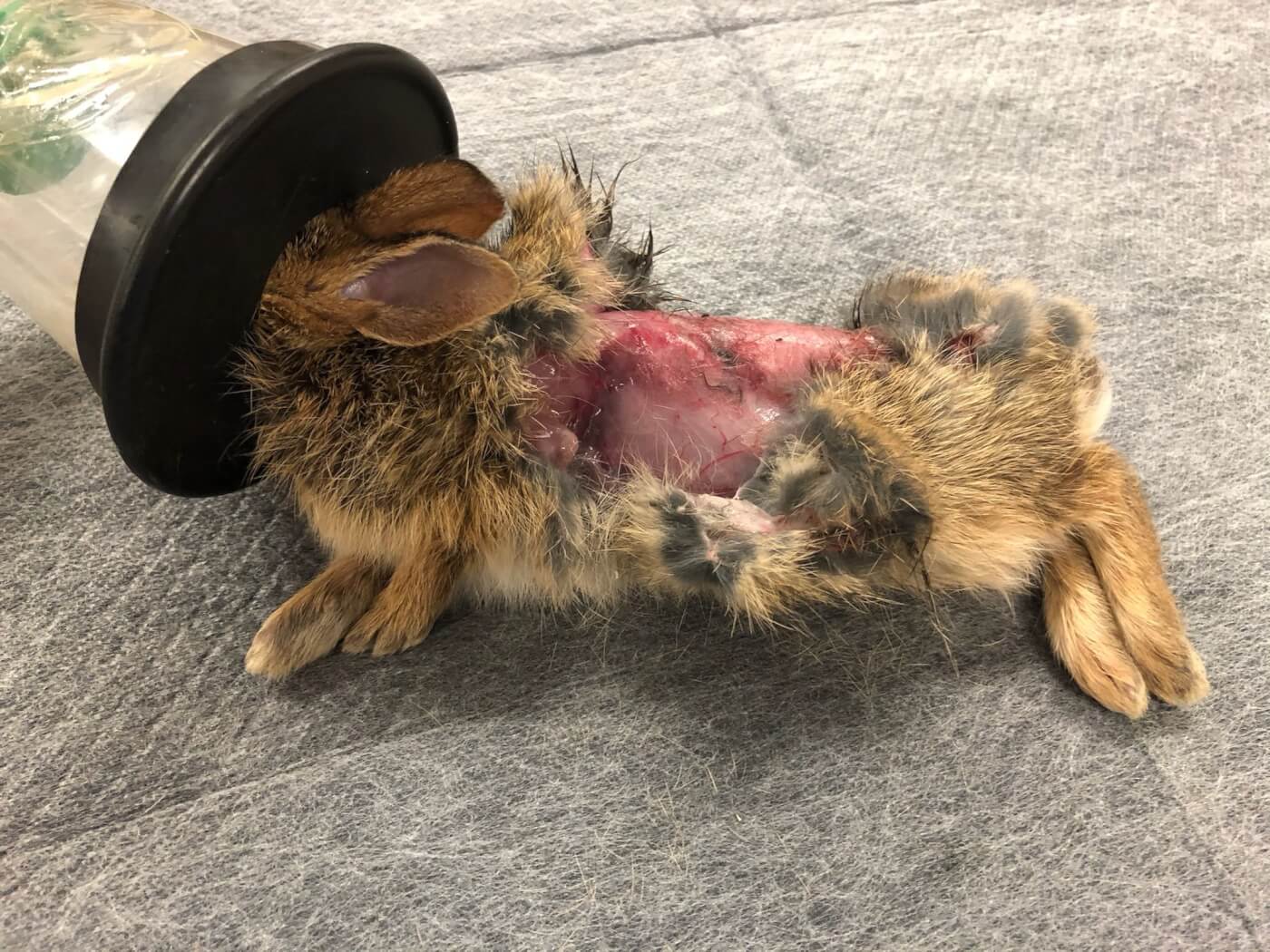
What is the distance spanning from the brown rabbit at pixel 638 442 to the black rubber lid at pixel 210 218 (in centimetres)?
3

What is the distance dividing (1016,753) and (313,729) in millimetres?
608

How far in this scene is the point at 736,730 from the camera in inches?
31.2

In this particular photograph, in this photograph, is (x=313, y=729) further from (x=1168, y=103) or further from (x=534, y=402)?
(x=1168, y=103)

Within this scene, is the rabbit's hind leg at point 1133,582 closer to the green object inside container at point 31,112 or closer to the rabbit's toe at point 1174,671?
the rabbit's toe at point 1174,671

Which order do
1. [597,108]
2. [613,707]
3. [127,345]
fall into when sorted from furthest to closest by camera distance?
[597,108] < [613,707] < [127,345]

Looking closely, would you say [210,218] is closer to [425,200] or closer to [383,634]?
[425,200]

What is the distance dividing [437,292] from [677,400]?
0.70ft

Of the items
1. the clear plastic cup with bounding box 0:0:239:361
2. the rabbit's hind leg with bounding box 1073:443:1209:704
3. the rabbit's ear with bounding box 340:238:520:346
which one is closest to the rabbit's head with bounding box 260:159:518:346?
the rabbit's ear with bounding box 340:238:520:346

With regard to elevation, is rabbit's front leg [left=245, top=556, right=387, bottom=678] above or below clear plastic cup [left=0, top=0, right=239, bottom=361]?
below

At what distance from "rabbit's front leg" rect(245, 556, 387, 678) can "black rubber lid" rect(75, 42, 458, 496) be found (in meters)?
0.16

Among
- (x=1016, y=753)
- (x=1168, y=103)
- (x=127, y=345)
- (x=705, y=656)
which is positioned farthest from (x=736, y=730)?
(x=1168, y=103)

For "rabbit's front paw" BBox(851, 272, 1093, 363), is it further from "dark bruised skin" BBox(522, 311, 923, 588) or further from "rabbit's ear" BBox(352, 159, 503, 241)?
"rabbit's ear" BBox(352, 159, 503, 241)

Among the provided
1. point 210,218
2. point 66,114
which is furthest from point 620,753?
point 66,114

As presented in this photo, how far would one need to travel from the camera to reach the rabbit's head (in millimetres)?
625
